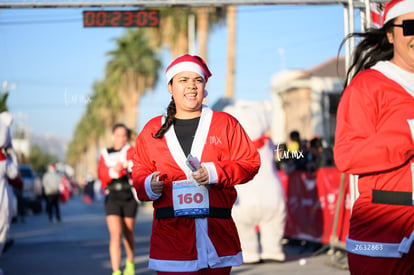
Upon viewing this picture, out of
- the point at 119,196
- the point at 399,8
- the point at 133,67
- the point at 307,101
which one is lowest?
the point at 119,196

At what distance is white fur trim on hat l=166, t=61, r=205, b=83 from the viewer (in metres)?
4.78

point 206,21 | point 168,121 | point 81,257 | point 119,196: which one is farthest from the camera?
point 206,21

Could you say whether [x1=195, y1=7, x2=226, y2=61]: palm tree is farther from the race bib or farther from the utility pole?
the race bib

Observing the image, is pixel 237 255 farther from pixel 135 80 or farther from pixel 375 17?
pixel 135 80

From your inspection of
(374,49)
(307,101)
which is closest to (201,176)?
(374,49)

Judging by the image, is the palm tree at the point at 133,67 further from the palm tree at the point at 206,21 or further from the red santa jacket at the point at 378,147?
the red santa jacket at the point at 378,147

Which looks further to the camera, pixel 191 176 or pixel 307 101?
pixel 307 101

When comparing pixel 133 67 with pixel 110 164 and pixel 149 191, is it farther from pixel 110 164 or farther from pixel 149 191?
pixel 149 191

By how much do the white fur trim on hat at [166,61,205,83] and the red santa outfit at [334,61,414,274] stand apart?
1383mm

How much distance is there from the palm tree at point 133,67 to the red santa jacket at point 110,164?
37.8 metres

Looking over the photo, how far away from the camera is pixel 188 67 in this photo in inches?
188

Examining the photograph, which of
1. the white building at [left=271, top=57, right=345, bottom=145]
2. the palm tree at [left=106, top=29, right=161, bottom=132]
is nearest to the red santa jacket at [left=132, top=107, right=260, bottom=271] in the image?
the white building at [left=271, top=57, right=345, bottom=145]

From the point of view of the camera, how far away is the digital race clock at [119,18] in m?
9.28

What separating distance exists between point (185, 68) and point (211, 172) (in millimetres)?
746
